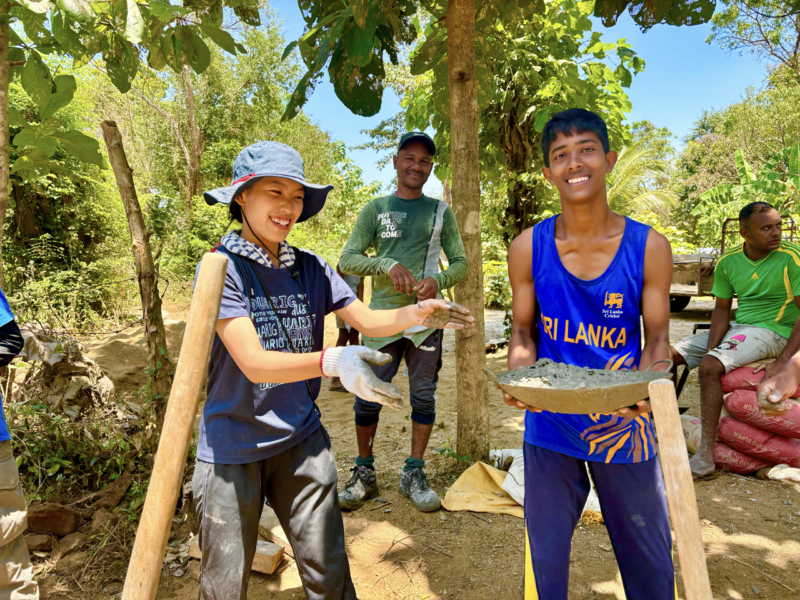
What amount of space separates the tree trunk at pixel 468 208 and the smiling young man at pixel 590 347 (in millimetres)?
Answer: 1401

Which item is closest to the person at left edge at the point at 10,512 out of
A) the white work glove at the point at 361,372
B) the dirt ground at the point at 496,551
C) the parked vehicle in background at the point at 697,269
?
the dirt ground at the point at 496,551

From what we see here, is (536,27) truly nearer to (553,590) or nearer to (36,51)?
(36,51)

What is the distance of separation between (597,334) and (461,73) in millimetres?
2052

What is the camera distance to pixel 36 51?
258cm

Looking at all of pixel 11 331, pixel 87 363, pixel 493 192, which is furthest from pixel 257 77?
pixel 11 331

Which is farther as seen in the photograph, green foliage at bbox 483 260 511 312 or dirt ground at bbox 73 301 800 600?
green foliage at bbox 483 260 511 312

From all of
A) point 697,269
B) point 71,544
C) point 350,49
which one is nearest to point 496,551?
point 71,544

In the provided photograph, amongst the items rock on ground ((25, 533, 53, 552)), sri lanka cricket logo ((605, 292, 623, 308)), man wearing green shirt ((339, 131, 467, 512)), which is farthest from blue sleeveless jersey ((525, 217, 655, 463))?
rock on ground ((25, 533, 53, 552))

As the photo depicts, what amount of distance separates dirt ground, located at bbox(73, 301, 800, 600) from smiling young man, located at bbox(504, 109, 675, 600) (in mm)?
899

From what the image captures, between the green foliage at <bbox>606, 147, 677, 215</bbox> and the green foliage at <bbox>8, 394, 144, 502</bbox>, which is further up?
the green foliage at <bbox>606, 147, 677, 215</bbox>

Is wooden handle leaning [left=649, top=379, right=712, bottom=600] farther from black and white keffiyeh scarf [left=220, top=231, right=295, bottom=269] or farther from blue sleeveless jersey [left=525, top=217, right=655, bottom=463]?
black and white keffiyeh scarf [left=220, top=231, right=295, bottom=269]

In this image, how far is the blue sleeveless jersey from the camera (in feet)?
5.01

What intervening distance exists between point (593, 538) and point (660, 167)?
13.7 m

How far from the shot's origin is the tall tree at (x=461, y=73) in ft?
8.73
